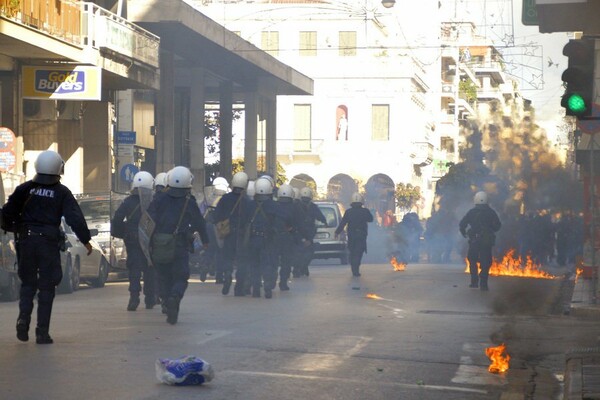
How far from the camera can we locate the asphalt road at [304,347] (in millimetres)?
9383

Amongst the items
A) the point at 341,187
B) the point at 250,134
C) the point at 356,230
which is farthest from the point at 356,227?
the point at 341,187

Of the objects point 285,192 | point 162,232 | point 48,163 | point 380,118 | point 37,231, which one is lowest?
point 162,232

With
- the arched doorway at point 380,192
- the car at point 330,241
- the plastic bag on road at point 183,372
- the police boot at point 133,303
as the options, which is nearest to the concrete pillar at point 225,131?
the car at point 330,241

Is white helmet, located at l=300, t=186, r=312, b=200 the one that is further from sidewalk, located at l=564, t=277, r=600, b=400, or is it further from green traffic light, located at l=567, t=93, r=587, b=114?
sidewalk, located at l=564, t=277, r=600, b=400

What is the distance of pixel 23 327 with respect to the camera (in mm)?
12086

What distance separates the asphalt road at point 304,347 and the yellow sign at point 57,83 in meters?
11.8

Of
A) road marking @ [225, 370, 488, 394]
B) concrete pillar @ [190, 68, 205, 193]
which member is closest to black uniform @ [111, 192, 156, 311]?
road marking @ [225, 370, 488, 394]

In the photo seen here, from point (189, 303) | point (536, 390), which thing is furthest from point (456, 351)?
point (189, 303)

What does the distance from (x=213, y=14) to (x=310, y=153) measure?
1279cm

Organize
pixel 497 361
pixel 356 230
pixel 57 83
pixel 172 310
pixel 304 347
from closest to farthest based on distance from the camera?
pixel 497 361
pixel 304 347
pixel 172 310
pixel 356 230
pixel 57 83

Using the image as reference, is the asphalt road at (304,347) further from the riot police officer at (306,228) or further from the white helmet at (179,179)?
the riot police officer at (306,228)

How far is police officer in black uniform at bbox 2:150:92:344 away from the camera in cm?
1208

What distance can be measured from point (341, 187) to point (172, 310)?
65212mm

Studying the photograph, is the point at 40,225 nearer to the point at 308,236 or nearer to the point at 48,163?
the point at 48,163
